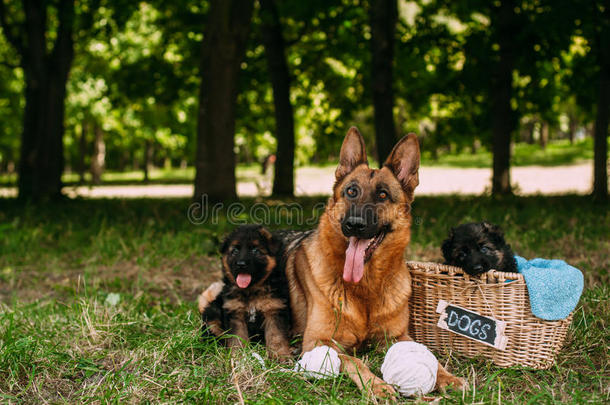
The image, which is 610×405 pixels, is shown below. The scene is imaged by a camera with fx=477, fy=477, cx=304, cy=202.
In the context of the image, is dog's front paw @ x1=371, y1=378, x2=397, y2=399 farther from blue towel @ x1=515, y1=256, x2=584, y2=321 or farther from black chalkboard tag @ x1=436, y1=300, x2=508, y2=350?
blue towel @ x1=515, y1=256, x2=584, y2=321

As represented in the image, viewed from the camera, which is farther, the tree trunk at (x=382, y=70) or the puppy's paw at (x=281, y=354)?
the tree trunk at (x=382, y=70)

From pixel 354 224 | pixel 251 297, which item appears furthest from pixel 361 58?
pixel 354 224

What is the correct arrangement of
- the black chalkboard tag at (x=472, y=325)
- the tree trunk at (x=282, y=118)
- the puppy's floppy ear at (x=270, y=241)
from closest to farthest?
the black chalkboard tag at (x=472, y=325), the puppy's floppy ear at (x=270, y=241), the tree trunk at (x=282, y=118)

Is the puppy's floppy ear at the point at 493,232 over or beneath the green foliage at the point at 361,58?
beneath

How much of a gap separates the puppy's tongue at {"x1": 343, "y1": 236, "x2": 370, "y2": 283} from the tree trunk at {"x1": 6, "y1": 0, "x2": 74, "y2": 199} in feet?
36.7

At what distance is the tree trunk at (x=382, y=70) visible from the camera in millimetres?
10125

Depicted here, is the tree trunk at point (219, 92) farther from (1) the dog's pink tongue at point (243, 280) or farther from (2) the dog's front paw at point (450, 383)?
(2) the dog's front paw at point (450, 383)

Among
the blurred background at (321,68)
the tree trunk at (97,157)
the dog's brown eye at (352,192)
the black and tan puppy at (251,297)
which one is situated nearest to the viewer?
the dog's brown eye at (352,192)

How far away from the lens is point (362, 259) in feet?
11.2

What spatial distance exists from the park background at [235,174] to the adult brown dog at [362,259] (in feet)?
1.13

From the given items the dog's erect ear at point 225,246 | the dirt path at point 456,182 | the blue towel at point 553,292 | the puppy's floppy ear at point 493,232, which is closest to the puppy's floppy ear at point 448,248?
the puppy's floppy ear at point 493,232

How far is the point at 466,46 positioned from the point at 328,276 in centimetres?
1173

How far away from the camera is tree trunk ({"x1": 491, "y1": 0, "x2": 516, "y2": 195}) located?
11.7 meters

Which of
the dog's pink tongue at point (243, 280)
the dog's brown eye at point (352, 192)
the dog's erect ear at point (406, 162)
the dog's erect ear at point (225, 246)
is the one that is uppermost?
the dog's erect ear at point (406, 162)
